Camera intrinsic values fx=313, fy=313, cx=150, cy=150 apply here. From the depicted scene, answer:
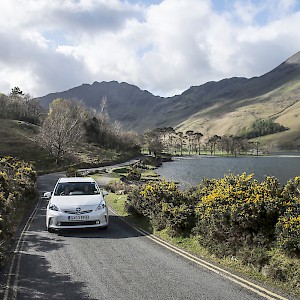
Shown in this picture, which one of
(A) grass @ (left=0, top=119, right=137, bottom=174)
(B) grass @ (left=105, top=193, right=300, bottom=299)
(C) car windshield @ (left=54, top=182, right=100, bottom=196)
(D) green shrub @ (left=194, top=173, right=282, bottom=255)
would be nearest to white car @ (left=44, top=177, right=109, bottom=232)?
(C) car windshield @ (left=54, top=182, right=100, bottom=196)

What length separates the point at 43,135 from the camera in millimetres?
61969

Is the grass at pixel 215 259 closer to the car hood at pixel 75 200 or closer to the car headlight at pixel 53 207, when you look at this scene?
the car hood at pixel 75 200

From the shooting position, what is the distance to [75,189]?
1292 centimetres

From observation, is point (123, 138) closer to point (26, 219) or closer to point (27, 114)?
point (27, 114)

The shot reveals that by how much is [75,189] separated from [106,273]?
5965 mm

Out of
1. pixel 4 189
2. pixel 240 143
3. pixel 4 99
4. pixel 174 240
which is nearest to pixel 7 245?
pixel 174 240

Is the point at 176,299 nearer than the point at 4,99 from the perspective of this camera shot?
Yes

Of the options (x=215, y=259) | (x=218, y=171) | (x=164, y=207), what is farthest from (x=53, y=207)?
(x=218, y=171)

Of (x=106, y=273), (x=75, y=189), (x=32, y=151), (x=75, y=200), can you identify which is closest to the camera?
(x=106, y=273)

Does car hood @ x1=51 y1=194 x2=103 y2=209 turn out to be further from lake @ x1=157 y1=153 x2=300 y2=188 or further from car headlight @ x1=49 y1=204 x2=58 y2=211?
lake @ x1=157 y1=153 x2=300 y2=188

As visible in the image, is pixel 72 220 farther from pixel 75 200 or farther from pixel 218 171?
pixel 218 171

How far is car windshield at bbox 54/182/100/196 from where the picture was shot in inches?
499

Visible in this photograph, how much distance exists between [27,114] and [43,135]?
62.0 metres

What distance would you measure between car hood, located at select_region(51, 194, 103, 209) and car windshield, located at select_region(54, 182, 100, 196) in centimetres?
52
